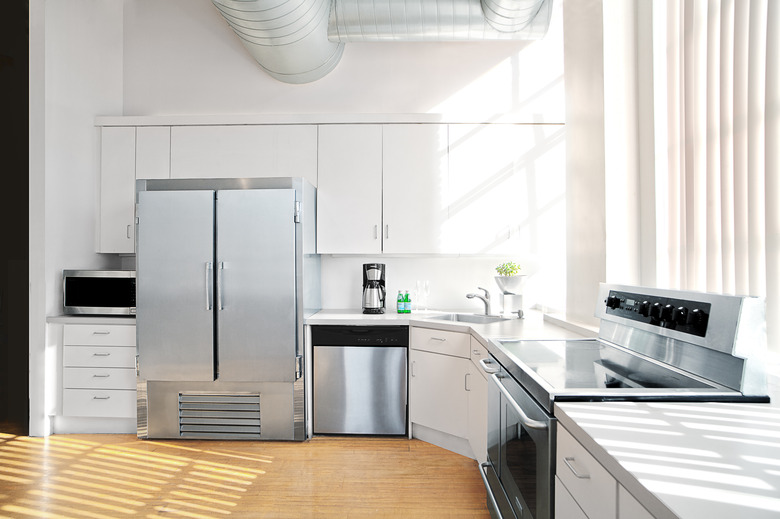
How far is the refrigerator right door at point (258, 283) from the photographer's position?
10.00 ft

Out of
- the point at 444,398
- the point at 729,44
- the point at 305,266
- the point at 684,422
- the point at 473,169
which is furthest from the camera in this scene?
the point at 473,169

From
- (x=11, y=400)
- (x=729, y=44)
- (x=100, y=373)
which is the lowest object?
(x=11, y=400)

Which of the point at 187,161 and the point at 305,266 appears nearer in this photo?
the point at 305,266

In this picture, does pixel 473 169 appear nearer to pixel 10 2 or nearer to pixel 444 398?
pixel 444 398

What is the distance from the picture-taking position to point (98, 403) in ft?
10.5

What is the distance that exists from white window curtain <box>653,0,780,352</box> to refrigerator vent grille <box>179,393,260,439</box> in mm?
2588

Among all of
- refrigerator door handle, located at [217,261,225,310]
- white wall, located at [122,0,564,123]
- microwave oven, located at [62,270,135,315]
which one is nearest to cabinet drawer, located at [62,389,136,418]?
microwave oven, located at [62,270,135,315]

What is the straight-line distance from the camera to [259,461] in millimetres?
2752

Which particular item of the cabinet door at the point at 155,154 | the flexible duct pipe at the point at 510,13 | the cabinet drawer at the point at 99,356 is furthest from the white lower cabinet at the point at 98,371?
the flexible duct pipe at the point at 510,13

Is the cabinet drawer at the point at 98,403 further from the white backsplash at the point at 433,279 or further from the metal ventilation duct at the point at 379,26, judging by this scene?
the metal ventilation duct at the point at 379,26

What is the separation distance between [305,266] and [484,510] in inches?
72.1

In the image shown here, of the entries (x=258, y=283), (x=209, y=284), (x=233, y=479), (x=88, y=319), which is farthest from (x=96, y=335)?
(x=233, y=479)

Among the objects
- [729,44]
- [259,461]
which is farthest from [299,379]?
[729,44]

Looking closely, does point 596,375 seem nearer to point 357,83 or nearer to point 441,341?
point 441,341
